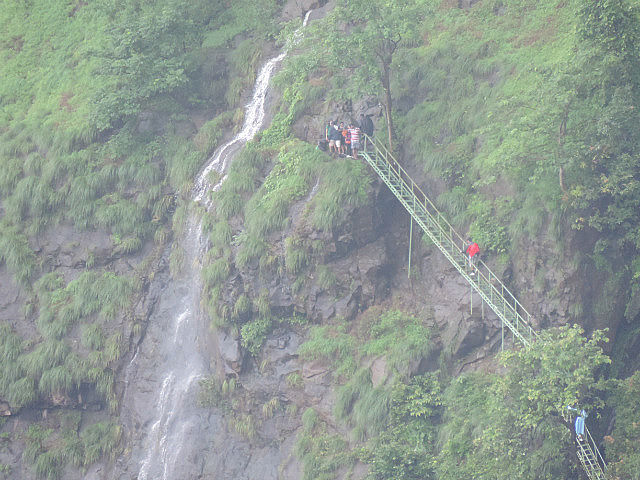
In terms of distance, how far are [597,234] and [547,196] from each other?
164cm

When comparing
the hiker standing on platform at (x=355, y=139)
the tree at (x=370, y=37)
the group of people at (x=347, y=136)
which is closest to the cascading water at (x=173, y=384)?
the tree at (x=370, y=37)

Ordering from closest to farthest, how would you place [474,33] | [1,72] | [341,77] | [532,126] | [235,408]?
[532,126], [235,408], [341,77], [474,33], [1,72]

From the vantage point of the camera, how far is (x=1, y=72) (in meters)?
35.9

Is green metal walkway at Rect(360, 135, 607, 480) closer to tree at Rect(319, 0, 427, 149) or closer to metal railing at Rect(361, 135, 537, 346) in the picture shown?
metal railing at Rect(361, 135, 537, 346)

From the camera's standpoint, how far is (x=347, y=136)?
2659 cm

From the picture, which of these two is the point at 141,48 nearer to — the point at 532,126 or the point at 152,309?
the point at 152,309

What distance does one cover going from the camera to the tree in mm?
25531

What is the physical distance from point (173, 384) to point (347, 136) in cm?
944

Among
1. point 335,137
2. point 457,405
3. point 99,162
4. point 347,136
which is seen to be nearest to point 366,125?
point 347,136

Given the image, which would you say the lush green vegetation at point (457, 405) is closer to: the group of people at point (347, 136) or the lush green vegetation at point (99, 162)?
the group of people at point (347, 136)

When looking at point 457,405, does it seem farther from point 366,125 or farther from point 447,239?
point 366,125

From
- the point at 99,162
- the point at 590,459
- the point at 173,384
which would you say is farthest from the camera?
the point at 99,162

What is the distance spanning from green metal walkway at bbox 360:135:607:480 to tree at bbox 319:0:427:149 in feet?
6.06

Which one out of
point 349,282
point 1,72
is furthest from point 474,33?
point 1,72
